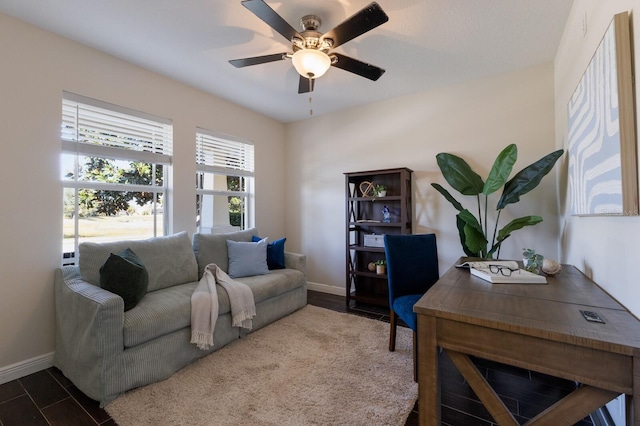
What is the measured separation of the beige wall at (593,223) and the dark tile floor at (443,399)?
2.85 feet

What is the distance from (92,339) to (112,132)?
1.87 metres

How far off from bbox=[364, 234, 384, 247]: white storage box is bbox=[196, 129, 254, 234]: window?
5.62ft

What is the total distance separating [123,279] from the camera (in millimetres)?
1945

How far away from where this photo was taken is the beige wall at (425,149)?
2725 mm

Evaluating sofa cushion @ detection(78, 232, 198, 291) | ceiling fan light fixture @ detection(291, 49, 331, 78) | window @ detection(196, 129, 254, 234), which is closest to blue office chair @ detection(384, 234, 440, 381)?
ceiling fan light fixture @ detection(291, 49, 331, 78)

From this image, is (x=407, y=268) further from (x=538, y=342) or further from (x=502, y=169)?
(x=538, y=342)

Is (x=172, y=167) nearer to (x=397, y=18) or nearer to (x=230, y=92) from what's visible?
(x=230, y=92)

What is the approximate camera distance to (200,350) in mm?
2205

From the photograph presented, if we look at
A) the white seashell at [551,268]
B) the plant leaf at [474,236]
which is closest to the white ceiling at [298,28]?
the plant leaf at [474,236]

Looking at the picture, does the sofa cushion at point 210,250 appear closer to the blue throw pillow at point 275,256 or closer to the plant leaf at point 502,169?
the blue throw pillow at point 275,256

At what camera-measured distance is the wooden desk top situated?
866 millimetres

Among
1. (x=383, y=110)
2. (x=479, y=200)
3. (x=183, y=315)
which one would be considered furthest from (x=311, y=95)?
(x=183, y=315)

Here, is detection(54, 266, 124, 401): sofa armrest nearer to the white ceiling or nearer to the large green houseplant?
the white ceiling

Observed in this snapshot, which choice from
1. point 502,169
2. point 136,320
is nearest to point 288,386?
point 136,320
